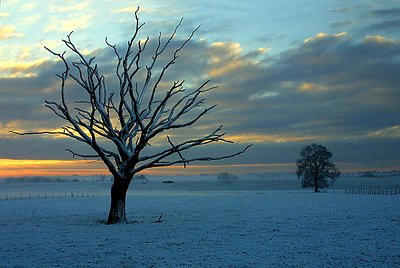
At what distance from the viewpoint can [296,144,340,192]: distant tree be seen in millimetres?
78500

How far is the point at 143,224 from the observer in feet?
80.0

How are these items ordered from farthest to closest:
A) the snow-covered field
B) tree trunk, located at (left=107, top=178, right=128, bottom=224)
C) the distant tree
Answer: the distant tree
tree trunk, located at (left=107, top=178, right=128, bottom=224)
the snow-covered field

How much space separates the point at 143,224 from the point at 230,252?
10251 mm

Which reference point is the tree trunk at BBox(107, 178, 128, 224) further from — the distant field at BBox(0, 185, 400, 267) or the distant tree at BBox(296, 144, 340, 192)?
the distant tree at BBox(296, 144, 340, 192)

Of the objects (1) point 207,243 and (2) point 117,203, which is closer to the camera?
(1) point 207,243

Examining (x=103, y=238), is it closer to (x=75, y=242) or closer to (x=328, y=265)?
(x=75, y=242)

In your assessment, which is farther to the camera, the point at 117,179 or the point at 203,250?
the point at 117,179

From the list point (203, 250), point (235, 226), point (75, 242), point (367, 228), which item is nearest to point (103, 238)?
point (75, 242)

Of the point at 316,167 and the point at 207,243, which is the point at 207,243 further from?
the point at 316,167

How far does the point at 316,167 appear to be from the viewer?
3113 inches

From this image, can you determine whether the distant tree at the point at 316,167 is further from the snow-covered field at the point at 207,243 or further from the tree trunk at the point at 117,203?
the tree trunk at the point at 117,203

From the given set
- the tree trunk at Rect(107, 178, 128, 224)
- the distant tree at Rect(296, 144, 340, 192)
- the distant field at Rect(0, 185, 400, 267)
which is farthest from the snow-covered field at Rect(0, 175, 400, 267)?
the distant tree at Rect(296, 144, 340, 192)

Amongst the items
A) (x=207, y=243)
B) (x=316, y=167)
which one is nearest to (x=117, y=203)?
(x=207, y=243)

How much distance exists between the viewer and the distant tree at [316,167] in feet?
258
